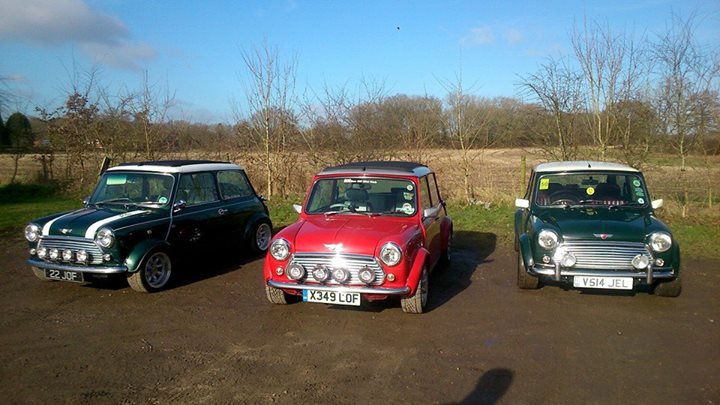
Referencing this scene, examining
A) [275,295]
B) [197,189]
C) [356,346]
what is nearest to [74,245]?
[197,189]

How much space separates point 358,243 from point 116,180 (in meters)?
4.27

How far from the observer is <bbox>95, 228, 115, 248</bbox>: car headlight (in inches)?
263

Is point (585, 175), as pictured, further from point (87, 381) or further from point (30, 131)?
point (30, 131)

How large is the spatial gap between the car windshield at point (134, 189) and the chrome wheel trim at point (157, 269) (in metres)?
0.81

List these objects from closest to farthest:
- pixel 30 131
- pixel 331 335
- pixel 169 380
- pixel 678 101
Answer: pixel 169 380
pixel 331 335
pixel 678 101
pixel 30 131

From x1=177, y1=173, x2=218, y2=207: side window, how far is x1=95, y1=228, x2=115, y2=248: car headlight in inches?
51.5

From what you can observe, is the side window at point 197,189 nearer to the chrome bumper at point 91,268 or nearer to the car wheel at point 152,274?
the car wheel at point 152,274

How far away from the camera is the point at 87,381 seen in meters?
4.49

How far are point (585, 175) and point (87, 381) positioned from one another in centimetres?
681

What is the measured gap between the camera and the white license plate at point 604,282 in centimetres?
625

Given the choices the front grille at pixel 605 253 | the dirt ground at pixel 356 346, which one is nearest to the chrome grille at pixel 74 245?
the dirt ground at pixel 356 346

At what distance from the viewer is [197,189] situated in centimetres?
829

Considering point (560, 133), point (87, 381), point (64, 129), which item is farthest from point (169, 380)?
point (64, 129)

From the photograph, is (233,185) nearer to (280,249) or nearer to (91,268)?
(91,268)
